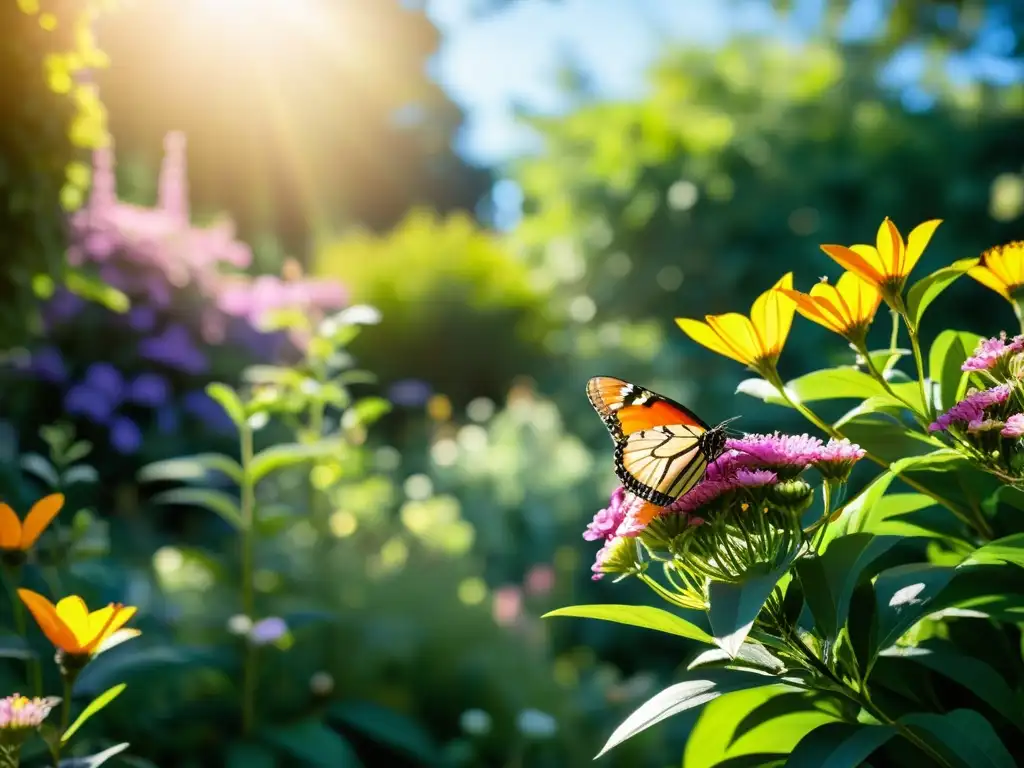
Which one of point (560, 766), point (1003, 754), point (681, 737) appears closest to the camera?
point (1003, 754)

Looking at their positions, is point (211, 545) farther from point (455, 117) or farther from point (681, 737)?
point (455, 117)

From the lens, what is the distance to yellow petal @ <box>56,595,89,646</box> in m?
1.12

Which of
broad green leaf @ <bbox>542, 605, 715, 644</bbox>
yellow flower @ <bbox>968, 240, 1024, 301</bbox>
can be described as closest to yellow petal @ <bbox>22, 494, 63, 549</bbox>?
broad green leaf @ <bbox>542, 605, 715, 644</bbox>

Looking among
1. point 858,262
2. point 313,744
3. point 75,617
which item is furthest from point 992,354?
point 313,744

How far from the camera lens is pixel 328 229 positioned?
19.8 metres

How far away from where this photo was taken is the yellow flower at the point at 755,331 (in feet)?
3.59

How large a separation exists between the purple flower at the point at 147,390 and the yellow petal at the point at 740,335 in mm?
3489

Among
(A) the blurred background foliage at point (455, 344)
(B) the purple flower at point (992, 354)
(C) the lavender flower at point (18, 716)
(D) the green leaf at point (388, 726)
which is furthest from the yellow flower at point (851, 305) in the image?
(D) the green leaf at point (388, 726)

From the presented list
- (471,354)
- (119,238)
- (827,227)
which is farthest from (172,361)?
(827,227)

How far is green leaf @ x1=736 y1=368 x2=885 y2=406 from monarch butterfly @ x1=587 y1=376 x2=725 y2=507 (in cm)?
11

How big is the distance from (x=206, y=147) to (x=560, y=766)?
18.5m

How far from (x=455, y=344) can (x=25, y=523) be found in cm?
633

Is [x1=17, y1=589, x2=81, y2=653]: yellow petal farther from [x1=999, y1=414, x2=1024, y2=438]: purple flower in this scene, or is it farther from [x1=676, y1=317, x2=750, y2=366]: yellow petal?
[x1=999, y1=414, x2=1024, y2=438]: purple flower

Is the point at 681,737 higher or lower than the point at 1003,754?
higher
